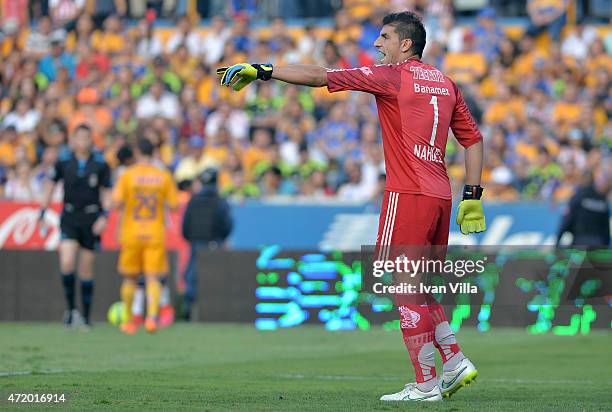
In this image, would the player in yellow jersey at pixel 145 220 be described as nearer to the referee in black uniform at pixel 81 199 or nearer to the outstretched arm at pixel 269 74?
the referee in black uniform at pixel 81 199

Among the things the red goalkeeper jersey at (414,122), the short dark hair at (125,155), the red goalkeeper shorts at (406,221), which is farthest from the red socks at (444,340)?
the short dark hair at (125,155)

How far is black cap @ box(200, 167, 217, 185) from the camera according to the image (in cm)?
1925

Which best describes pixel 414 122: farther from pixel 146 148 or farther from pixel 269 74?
pixel 146 148

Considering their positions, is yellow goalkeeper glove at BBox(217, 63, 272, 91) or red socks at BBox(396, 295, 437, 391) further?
red socks at BBox(396, 295, 437, 391)

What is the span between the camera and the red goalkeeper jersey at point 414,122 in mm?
8586

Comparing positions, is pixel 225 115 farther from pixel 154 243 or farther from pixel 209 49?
pixel 154 243

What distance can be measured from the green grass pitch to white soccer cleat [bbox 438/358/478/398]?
5.8 inches

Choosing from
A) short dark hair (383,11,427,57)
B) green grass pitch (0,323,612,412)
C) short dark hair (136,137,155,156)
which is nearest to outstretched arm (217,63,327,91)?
short dark hair (383,11,427,57)

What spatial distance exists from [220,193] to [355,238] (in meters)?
2.67

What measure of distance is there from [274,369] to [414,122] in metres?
3.70

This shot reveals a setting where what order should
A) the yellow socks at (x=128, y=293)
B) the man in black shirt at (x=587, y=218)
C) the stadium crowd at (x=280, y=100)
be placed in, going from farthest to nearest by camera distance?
the stadium crowd at (x=280, y=100), the man in black shirt at (x=587, y=218), the yellow socks at (x=128, y=293)

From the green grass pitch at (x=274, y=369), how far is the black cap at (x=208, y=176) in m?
2.47

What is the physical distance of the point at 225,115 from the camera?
23.3 meters

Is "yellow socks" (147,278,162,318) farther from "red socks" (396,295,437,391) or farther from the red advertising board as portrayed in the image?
"red socks" (396,295,437,391)
